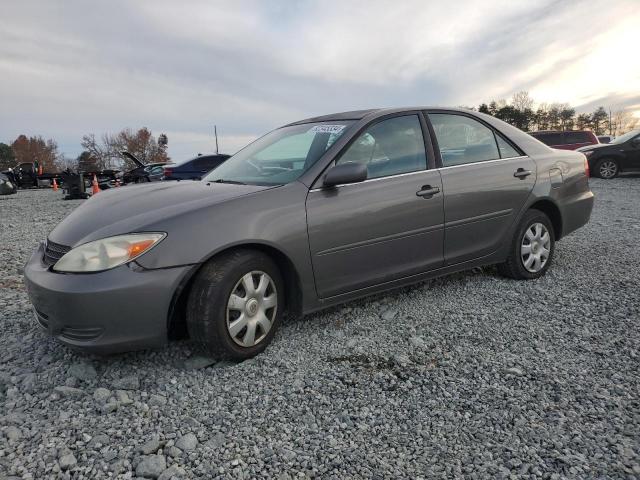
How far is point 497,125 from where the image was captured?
13.4 feet

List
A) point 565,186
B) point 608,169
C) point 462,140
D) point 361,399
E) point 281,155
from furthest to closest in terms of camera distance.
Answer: point 608,169, point 565,186, point 462,140, point 281,155, point 361,399

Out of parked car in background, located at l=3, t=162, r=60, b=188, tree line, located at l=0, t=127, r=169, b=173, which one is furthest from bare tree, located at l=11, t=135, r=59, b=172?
parked car in background, located at l=3, t=162, r=60, b=188

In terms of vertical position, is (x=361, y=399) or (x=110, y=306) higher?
(x=110, y=306)

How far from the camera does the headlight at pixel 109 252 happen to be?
2396mm

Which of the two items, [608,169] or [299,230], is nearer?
[299,230]

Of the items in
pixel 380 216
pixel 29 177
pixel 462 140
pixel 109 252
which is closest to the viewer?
pixel 109 252

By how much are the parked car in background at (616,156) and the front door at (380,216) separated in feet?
42.7

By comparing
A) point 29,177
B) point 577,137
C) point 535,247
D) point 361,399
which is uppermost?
point 29,177

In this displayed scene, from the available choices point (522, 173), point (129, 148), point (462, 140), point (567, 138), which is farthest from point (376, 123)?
point (129, 148)

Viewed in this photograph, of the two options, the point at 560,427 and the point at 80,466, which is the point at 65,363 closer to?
the point at 80,466

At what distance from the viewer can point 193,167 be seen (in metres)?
13.3

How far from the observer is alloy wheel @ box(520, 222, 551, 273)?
404 cm

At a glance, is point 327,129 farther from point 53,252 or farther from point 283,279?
point 53,252

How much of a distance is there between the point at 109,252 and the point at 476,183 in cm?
269
